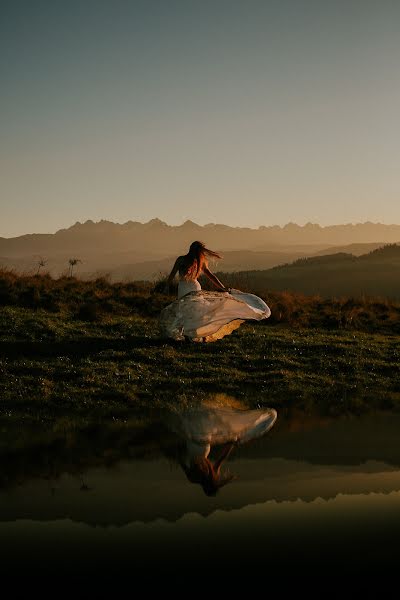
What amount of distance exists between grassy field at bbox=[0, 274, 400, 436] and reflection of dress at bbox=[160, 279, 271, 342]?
0.33 m

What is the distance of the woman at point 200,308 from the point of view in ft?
55.8

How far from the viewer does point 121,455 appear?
353 inches

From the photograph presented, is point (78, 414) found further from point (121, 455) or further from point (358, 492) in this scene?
point (358, 492)

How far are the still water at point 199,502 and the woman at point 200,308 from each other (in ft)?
21.8

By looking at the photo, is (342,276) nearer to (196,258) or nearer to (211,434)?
(196,258)

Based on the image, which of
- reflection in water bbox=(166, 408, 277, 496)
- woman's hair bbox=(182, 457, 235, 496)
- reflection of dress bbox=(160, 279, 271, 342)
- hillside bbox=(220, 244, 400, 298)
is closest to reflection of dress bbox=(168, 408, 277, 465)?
reflection in water bbox=(166, 408, 277, 496)

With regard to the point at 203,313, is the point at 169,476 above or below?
below

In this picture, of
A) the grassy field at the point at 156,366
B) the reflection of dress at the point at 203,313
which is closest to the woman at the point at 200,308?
the reflection of dress at the point at 203,313

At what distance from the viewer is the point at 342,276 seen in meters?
62.1

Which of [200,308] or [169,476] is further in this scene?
[200,308]

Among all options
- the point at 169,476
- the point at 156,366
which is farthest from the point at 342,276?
the point at 169,476

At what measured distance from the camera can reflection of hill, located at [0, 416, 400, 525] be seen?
6926 mm

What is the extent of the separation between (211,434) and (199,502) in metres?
3.02

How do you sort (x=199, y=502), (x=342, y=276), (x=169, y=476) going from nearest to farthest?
(x=199, y=502), (x=169, y=476), (x=342, y=276)
